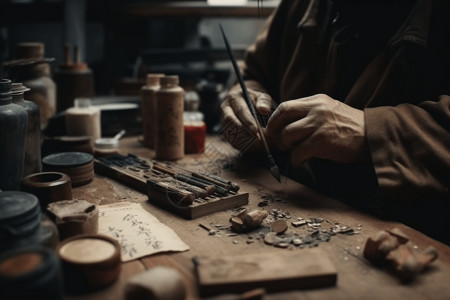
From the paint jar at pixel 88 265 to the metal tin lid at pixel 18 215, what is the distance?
9cm

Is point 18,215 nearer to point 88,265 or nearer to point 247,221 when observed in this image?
point 88,265

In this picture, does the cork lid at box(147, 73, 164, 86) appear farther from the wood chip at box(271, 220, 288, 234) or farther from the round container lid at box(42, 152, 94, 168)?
the wood chip at box(271, 220, 288, 234)

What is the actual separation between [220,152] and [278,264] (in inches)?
48.6

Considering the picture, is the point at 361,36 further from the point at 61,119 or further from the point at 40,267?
the point at 40,267

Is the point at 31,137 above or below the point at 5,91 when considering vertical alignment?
below

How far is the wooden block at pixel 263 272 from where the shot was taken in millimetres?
1057

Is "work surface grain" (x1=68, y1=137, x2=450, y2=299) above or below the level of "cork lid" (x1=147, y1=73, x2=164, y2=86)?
below

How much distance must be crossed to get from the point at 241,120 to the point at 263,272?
985 millimetres

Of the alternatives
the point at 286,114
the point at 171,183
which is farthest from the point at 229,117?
the point at 171,183

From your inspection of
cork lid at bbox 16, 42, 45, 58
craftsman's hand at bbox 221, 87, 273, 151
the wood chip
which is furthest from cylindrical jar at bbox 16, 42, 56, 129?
the wood chip

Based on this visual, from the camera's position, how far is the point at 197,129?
89.0 inches

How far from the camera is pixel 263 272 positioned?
1.10 meters

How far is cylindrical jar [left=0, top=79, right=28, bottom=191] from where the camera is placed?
4.72 feet

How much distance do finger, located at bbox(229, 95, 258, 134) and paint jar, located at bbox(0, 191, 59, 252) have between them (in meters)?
0.97
